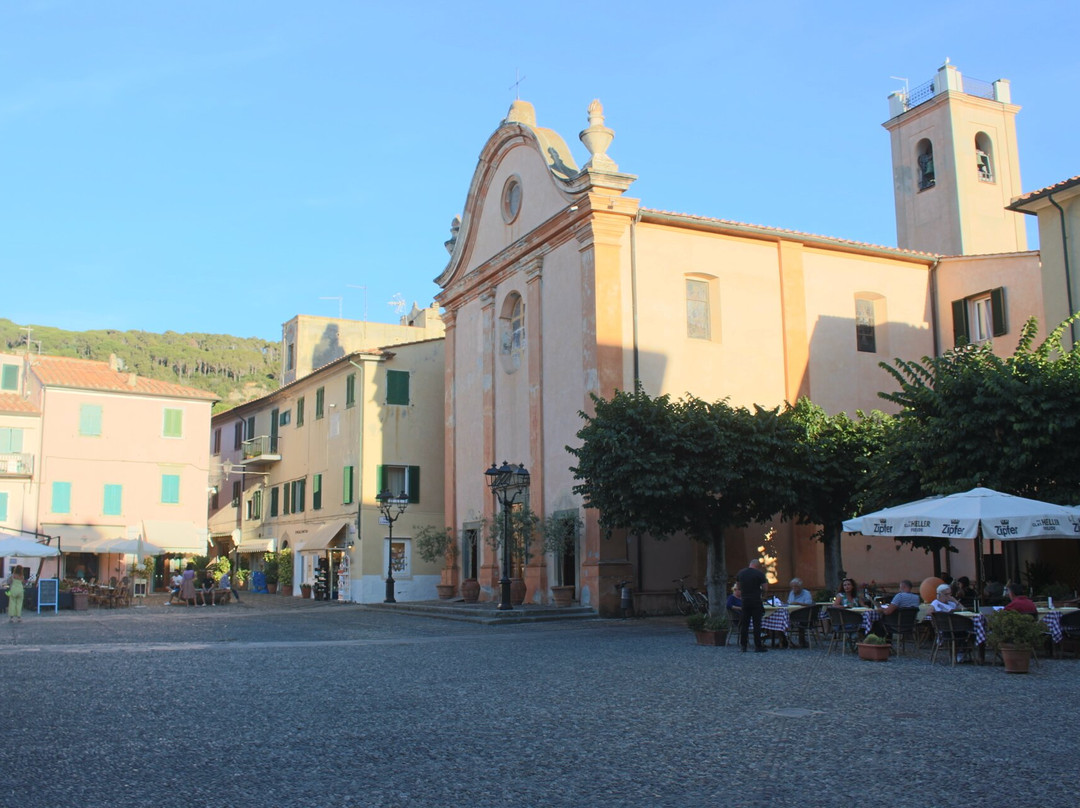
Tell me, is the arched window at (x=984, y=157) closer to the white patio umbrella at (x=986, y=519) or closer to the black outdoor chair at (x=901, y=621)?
the white patio umbrella at (x=986, y=519)

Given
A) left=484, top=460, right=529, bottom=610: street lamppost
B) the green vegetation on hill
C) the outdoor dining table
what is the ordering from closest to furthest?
the outdoor dining table < left=484, top=460, right=529, bottom=610: street lamppost < the green vegetation on hill

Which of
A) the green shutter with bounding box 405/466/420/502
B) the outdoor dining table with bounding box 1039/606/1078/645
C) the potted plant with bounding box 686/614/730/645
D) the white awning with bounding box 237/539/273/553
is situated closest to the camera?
the outdoor dining table with bounding box 1039/606/1078/645

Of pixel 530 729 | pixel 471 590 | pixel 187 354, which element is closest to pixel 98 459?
pixel 471 590

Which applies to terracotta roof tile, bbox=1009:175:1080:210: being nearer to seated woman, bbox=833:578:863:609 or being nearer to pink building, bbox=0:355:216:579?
seated woman, bbox=833:578:863:609

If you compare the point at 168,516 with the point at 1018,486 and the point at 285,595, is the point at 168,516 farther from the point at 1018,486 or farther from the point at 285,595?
the point at 1018,486

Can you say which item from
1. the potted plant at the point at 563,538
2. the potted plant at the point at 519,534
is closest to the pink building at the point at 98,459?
the potted plant at the point at 519,534

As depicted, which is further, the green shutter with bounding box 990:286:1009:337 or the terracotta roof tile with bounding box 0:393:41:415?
the terracotta roof tile with bounding box 0:393:41:415

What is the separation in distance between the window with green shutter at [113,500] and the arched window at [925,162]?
3223cm

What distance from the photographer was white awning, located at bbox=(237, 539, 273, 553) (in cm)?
4291

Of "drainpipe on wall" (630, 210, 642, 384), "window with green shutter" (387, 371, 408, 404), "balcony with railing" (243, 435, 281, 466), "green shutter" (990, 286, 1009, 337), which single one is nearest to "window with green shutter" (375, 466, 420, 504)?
"window with green shutter" (387, 371, 408, 404)

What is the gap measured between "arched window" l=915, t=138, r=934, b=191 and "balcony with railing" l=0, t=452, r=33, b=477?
34372mm

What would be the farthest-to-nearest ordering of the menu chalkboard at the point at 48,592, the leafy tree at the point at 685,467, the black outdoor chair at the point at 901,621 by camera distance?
the menu chalkboard at the point at 48,592, the leafy tree at the point at 685,467, the black outdoor chair at the point at 901,621

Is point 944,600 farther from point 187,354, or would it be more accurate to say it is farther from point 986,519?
point 187,354

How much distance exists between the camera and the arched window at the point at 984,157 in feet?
130
